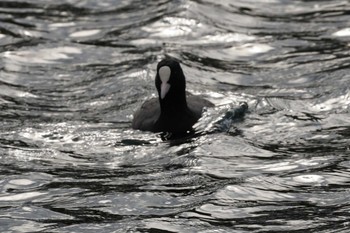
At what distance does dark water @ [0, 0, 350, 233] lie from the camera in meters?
9.55

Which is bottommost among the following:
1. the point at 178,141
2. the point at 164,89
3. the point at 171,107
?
the point at 178,141

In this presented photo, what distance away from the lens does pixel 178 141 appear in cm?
1177

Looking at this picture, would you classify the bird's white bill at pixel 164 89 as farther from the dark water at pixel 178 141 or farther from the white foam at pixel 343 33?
the white foam at pixel 343 33

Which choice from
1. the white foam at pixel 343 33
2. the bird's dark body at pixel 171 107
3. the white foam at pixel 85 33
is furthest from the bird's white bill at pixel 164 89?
the white foam at pixel 85 33

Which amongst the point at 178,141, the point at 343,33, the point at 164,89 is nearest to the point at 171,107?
the point at 164,89

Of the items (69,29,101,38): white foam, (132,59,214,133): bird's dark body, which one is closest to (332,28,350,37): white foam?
(69,29,101,38): white foam

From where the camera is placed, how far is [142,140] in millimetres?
11898

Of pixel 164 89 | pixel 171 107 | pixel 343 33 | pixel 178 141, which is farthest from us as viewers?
pixel 343 33

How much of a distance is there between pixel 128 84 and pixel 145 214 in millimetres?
4836

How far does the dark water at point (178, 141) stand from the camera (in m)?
9.55

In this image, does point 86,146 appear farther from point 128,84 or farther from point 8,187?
point 128,84

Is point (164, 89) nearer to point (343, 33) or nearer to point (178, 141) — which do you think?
point (178, 141)

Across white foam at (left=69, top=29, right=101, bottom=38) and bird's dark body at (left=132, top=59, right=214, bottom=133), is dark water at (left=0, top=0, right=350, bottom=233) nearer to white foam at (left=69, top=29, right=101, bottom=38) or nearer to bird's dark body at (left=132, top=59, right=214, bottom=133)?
white foam at (left=69, top=29, right=101, bottom=38)

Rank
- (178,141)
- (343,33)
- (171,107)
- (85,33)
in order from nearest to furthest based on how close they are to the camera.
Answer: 1. (178,141)
2. (171,107)
3. (343,33)
4. (85,33)
